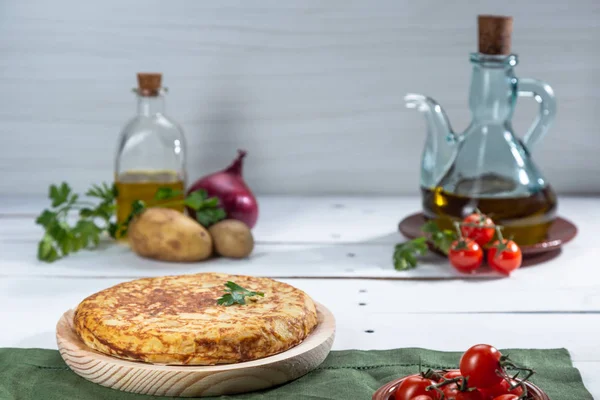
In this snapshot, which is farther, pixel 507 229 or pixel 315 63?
pixel 315 63

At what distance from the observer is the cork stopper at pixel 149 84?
5.31 feet

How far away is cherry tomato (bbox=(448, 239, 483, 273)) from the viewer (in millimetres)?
1355

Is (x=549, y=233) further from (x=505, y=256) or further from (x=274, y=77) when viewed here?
(x=274, y=77)

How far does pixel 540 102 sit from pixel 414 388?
2.75 feet

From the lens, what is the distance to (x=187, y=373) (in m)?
0.90

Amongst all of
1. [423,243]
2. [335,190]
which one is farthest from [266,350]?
[335,190]

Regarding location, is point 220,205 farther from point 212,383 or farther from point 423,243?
point 212,383

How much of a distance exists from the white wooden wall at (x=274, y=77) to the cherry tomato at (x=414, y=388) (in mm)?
1201

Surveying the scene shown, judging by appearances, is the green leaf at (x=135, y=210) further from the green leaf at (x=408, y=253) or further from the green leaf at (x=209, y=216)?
the green leaf at (x=408, y=253)

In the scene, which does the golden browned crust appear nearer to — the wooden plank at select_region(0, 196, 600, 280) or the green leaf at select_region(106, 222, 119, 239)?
the wooden plank at select_region(0, 196, 600, 280)

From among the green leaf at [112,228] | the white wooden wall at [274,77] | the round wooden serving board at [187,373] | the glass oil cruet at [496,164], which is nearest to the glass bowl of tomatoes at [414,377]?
the round wooden serving board at [187,373]

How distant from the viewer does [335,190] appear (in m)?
2.02

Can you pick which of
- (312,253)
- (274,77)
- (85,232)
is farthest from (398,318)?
(274,77)

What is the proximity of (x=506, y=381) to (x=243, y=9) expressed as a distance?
4.19ft
